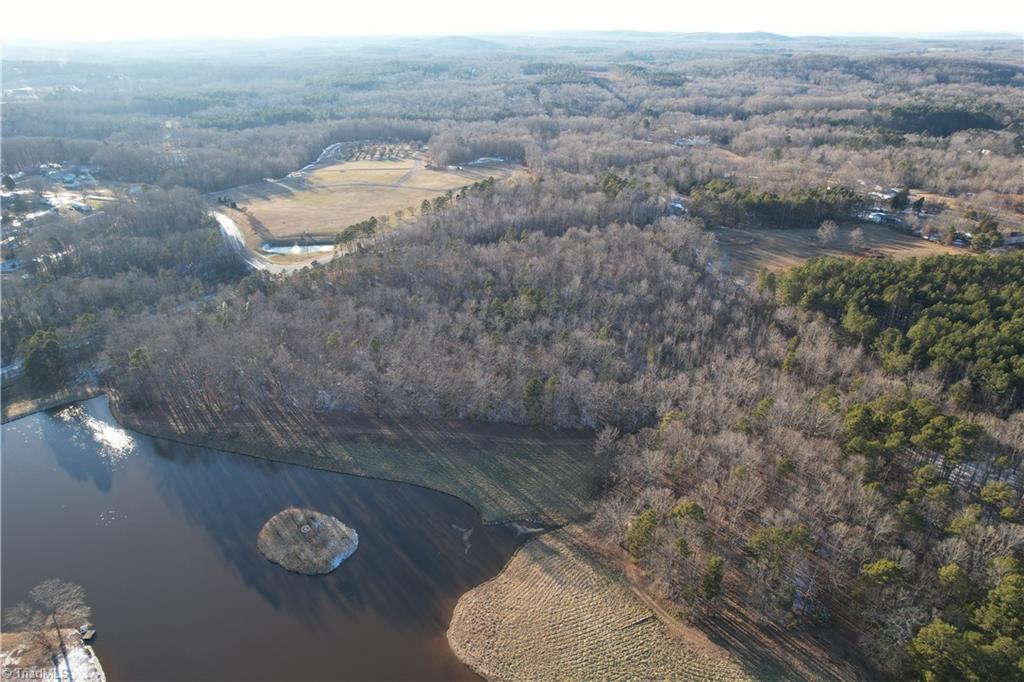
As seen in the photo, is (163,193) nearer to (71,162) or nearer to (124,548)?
(71,162)

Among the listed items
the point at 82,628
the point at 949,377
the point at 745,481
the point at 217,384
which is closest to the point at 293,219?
the point at 217,384

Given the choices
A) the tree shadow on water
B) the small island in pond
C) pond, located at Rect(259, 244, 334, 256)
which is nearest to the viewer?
the tree shadow on water

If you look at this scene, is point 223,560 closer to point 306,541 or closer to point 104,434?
point 306,541

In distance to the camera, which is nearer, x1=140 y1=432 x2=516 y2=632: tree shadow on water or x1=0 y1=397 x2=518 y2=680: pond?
x1=0 y1=397 x2=518 y2=680: pond

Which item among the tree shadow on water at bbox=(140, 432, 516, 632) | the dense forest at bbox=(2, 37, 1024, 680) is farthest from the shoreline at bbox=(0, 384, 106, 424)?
the tree shadow on water at bbox=(140, 432, 516, 632)

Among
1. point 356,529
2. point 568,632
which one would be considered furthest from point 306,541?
point 568,632

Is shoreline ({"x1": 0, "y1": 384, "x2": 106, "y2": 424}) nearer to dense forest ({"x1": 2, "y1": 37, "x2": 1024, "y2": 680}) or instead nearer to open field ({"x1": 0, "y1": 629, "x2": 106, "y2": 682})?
dense forest ({"x1": 2, "y1": 37, "x2": 1024, "y2": 680})
